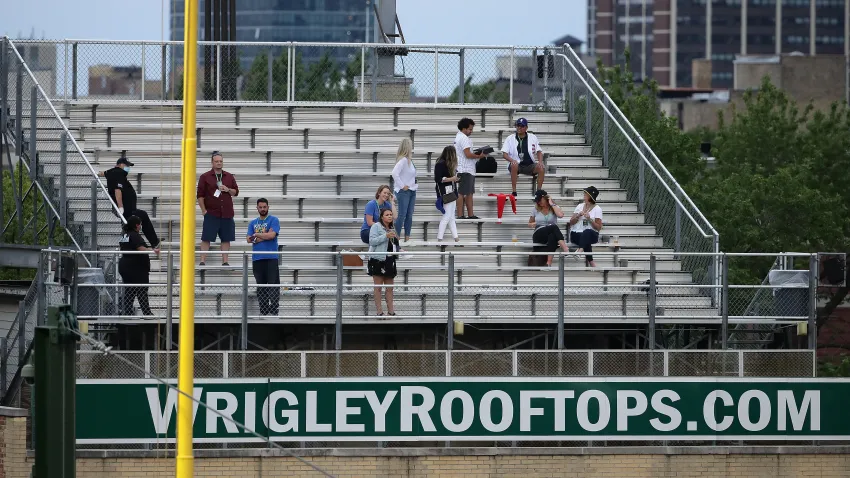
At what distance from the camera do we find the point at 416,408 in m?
19.8

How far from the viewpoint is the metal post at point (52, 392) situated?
1356 cm

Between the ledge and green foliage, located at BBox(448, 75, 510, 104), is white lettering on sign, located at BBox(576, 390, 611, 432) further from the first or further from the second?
green foliage, located at BBox(448, 75, 510, 104)

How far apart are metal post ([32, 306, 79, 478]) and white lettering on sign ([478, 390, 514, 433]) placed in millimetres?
7145

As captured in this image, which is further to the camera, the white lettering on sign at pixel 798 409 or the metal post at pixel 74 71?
the metal post at pixel 74 71

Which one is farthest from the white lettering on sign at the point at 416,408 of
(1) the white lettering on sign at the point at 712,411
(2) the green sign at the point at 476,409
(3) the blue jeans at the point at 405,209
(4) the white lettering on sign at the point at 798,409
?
(4) the white lettering on sign at the point at 798,409

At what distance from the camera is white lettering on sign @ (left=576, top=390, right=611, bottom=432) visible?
1997 cm

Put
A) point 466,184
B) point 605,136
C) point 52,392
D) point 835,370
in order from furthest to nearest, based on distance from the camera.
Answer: point 835,370, point 605,136, point 466,184, point 52,392

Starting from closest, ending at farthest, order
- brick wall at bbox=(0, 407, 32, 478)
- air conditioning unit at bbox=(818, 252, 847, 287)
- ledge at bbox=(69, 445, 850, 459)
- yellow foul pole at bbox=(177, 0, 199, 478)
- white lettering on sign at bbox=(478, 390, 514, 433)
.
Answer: yellow foul pole at bbox=(177, 0, 199, 478), brick wall at bbox=(0, 407, 32, 478), ledge at bbox=(69, 445, 850, 459), white lettering on sign at bbox=(478, 390, 514, 433), air conditioning unit at bbox=(818, 252, 847, 287)

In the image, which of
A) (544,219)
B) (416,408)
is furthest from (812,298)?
(416,408)

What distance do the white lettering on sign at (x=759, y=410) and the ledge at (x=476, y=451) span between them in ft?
0.85

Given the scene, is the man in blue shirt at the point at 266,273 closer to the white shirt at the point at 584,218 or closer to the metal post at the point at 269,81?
the white shirt at the point at 584,218

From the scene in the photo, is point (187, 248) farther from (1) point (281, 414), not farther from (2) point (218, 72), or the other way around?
(2) point (218, 72)

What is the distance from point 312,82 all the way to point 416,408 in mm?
9032

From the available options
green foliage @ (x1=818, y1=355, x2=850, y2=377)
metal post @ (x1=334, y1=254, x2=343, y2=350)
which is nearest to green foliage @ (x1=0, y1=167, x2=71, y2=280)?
green foliage @ (x1=818, y1=355, x2=850, y2=377)
